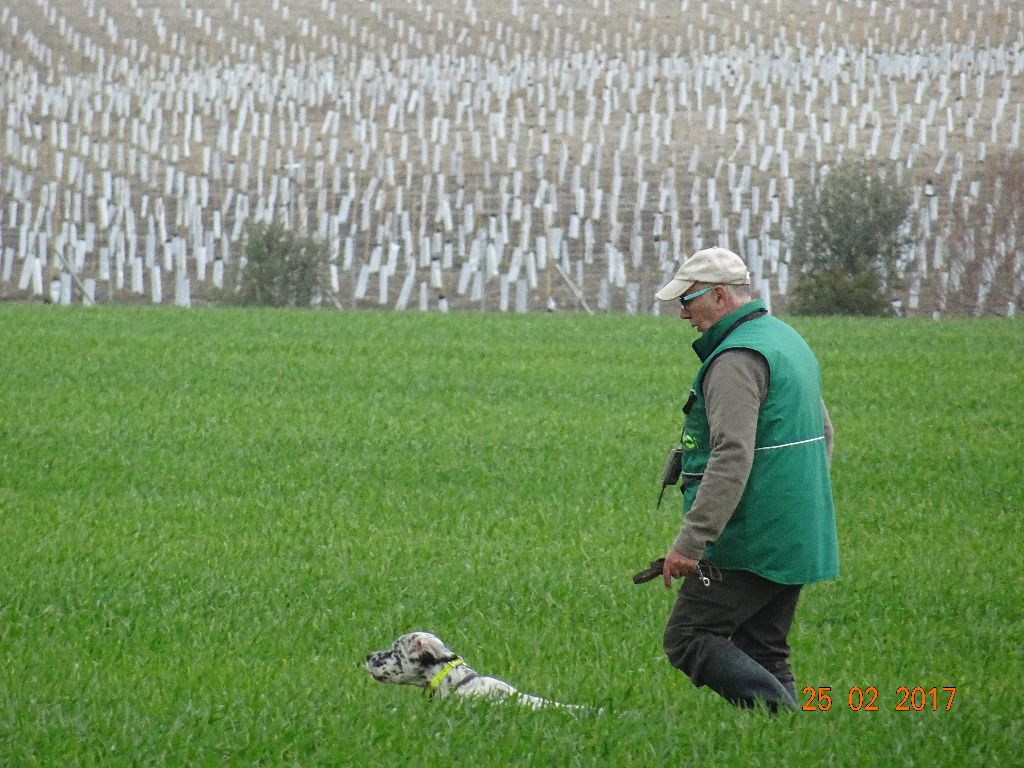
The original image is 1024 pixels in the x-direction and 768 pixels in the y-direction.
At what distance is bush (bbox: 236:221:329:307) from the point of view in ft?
110

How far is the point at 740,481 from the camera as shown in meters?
4.84

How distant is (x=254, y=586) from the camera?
8312 mm

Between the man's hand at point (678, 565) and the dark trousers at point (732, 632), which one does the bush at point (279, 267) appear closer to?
the dark trousers at point (732, 632)

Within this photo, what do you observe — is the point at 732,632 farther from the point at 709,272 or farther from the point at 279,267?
the point at 279,267

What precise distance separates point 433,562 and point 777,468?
4.43m

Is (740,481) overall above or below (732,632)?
above

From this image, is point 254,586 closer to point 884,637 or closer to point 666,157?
point 884,637

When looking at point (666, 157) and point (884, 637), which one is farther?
point (666, 157)

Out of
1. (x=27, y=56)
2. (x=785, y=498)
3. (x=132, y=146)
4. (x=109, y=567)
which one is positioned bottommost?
(x=109, y=567)

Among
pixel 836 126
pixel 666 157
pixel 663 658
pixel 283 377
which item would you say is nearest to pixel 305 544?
pixel 663 658

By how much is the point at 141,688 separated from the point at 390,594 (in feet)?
8.10

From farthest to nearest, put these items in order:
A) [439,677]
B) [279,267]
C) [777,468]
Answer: [279,267] → [439,677] → [777,468]

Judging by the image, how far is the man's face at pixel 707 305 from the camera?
5113 millimetres
